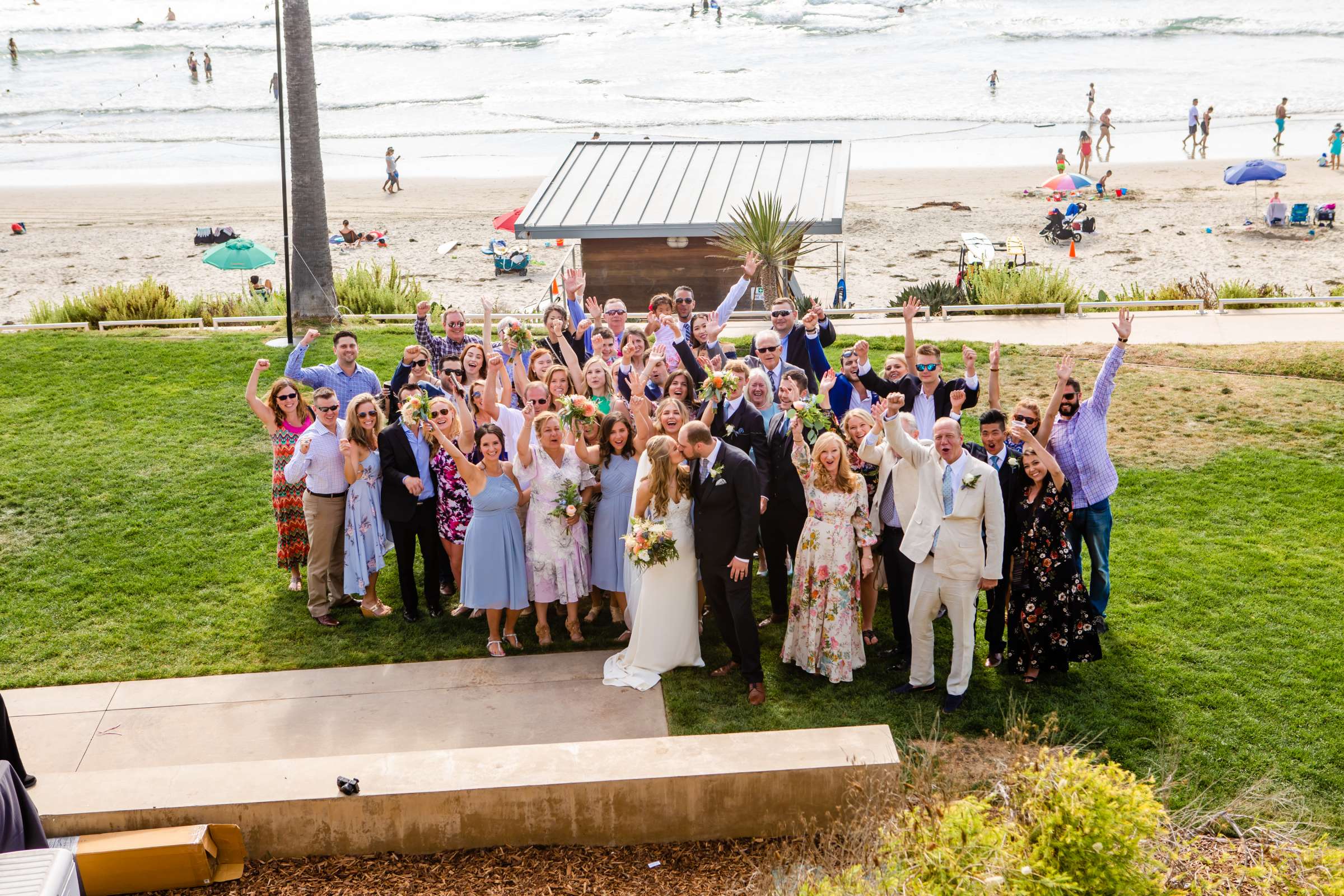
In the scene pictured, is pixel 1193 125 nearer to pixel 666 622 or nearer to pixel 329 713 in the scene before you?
pixel 666 622

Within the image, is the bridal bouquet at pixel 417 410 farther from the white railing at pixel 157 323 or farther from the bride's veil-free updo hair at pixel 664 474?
the white railing at pixel 157 323

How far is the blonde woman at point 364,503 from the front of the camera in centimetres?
845

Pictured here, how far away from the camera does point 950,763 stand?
21.8 ft

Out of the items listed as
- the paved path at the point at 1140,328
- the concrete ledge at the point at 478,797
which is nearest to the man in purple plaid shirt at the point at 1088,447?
the concrete ledge at the point at 478,797

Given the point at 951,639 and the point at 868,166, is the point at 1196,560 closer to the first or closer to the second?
the point at 951,639

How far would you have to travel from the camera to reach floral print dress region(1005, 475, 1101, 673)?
7.38m

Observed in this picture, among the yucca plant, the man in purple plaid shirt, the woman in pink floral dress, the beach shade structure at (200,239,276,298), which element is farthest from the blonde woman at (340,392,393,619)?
the beach shade structure at (200,239,276,298)

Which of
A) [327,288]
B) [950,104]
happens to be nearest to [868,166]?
[950,104]

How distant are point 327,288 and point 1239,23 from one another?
60144mm

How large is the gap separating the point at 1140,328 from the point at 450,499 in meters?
11.9

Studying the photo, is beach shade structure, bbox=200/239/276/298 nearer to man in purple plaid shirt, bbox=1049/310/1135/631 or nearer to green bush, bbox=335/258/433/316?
green bush, bbox=335/258/433/316

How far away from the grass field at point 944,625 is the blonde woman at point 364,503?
0.33m

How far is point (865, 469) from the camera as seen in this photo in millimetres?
8117

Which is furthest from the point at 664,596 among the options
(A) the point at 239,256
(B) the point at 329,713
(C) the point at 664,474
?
(A) the point at 239,256
